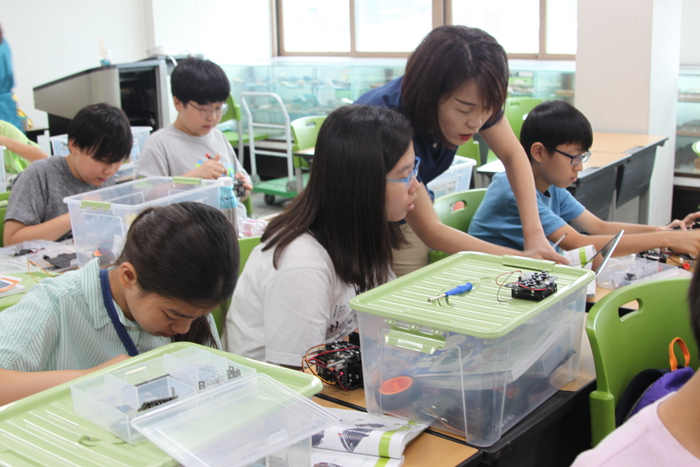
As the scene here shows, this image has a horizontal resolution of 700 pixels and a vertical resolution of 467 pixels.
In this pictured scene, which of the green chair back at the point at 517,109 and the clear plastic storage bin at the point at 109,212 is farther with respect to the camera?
the green chair back at the point at 517,109

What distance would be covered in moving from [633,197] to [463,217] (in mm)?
1618

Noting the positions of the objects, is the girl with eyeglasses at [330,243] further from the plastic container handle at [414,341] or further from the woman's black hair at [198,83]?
the woman's black hair at [198,83]

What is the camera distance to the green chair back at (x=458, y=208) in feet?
7.31

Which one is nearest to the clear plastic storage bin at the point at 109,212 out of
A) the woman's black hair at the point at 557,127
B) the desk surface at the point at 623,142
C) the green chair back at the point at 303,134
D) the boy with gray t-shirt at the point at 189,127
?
the boy with gray t-shirt at the point at 189,127

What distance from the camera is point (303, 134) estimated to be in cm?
408

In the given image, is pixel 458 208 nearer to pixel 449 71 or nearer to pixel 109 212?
pixel 449 71

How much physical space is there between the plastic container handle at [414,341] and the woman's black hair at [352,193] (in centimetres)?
36

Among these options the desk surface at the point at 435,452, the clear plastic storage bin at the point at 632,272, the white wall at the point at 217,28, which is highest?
the white wall at the point at 217,28

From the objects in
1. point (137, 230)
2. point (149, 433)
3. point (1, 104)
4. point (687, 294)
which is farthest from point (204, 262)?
point (1, 104)

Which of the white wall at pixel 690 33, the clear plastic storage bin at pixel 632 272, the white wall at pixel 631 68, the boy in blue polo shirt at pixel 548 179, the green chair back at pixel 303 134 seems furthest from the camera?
the white wall at pixel 690 33

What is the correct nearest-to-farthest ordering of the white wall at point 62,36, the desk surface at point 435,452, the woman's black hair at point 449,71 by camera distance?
the desk surface at point 435,452
the woman's black hair at point 449,71
the white wall at point 62,36

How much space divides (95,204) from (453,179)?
1696 mm

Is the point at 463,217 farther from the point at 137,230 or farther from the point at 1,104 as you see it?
the point at 1,104

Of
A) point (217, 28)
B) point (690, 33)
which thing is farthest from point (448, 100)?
point (217, 28)
